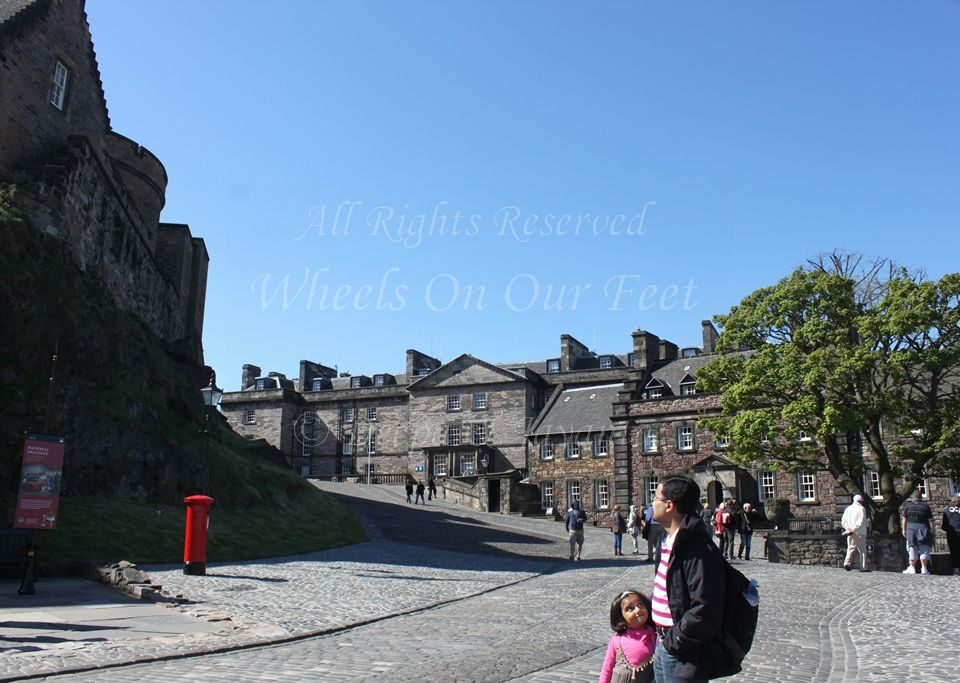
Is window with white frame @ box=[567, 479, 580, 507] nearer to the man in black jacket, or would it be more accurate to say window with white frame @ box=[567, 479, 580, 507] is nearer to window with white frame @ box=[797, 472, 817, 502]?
window with white frame @ box=[797, 472, 817, 502]

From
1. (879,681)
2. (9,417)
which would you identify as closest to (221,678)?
(879,681)

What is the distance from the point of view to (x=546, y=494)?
54000mm

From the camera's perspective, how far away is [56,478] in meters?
15.3

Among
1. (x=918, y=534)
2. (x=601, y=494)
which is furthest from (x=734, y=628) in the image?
(x=601, y=494)

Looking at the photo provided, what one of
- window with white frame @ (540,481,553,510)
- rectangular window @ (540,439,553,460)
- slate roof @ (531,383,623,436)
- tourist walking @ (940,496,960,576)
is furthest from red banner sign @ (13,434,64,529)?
rectangular window @ (540,439,553,460)

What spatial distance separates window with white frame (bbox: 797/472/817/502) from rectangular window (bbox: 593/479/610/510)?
1107cm

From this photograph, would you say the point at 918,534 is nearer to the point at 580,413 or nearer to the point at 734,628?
the point at 734,628

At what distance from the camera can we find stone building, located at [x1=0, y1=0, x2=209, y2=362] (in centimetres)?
2548

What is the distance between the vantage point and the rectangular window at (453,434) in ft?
237

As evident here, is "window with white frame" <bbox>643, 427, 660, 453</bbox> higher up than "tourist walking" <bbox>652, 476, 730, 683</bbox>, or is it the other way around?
"window with white frame" <bbox>643, 427, 660, 453</bbox>

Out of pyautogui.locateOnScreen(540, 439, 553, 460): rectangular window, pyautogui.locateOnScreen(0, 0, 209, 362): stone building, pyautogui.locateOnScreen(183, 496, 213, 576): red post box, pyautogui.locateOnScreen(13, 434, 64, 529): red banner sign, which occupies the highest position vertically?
pyautogui.locateOnScreen(0, 0, 209, 362): stone building

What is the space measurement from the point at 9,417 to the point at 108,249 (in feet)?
35.1

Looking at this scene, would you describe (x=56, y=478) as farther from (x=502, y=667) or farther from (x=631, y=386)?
(x=631, y=386)

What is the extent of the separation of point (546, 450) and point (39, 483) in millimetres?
41977
